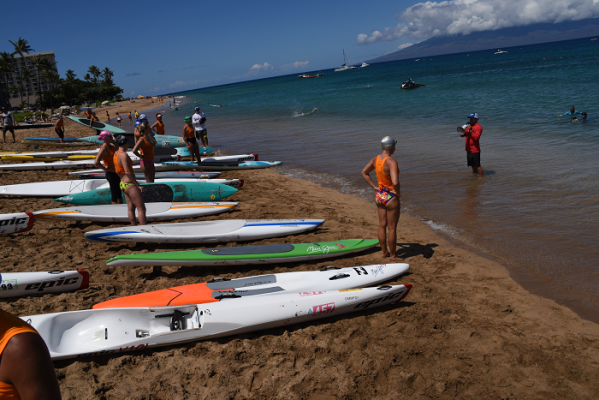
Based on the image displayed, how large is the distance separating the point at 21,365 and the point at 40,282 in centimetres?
398

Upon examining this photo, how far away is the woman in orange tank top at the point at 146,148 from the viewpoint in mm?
7523

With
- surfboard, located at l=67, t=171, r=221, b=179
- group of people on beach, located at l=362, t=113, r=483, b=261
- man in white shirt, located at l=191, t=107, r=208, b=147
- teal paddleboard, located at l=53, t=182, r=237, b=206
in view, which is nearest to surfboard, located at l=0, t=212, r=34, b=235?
teal paddleboard, located at l=53, t=182, r=237, b=206

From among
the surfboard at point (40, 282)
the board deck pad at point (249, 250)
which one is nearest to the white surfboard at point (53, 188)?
the board deck pad at point (249, 250)

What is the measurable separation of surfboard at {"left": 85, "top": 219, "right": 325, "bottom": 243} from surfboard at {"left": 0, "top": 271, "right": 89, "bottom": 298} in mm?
1225

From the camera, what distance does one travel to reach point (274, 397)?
3217mm

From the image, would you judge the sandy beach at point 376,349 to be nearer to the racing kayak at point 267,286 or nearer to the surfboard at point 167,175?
the racing kayak at point 267,286

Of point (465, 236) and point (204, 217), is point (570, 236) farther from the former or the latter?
point (204, 217)

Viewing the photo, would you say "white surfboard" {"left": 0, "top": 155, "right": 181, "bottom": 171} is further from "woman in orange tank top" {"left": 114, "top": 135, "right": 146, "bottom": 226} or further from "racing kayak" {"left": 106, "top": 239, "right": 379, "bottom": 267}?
"racing kayak" {"left": 106, "top": 239, "right": 379, "bottom": 267}

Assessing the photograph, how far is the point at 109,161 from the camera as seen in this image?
7.08m

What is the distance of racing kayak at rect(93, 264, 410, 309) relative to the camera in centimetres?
438

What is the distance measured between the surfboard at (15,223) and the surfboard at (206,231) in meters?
1.55

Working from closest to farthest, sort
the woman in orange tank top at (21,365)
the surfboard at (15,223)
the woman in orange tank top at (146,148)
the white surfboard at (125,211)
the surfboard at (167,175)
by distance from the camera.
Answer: the woman in orange tank top at (21,365) → the surfboard at (15,223) → the white surfboard at (125,211) → the woman in orange tank top at (146,148) → the surfboard at (167,175)

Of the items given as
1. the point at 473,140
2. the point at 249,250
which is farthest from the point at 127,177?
the point at 473,140

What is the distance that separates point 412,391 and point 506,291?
249 cm
